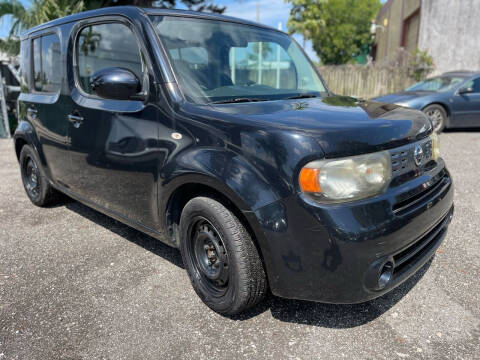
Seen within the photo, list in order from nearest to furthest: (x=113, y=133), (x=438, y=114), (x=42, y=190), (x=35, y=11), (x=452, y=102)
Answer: (x=113, y=133) < (x=42, y=190) < (x=452, y=102) < (x=438, y=114) < (x=35, y=11)

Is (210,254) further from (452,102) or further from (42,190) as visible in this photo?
(452,102)

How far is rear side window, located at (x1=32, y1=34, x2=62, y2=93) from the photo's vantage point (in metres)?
3.42

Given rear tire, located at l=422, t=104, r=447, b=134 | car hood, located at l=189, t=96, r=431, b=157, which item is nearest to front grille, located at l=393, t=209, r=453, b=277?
car hood, located at l=189, t=96, r=431, b=157

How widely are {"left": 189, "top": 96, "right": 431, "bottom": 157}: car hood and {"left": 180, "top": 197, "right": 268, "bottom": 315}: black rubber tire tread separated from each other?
51 cm

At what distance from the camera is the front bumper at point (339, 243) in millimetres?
1811

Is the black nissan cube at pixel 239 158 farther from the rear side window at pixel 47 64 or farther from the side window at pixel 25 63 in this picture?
the side window at pixel 25 63

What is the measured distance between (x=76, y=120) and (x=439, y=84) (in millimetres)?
9047

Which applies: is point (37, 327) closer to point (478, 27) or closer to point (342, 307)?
point (342, 307)

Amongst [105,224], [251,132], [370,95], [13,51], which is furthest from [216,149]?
[370,95]

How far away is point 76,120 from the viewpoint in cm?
312

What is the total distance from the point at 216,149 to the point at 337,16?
149 feet

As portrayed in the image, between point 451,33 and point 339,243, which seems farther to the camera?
point 451,33

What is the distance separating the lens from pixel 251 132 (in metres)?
1.99

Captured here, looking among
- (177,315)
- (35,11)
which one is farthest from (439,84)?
(35,11)
